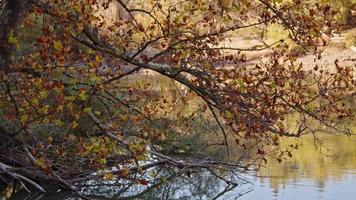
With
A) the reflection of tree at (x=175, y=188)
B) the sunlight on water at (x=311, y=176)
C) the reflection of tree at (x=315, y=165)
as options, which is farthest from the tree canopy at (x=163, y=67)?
the reflection of tree at (x=315, y=165)

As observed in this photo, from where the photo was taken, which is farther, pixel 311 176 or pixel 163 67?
pixel 311 176

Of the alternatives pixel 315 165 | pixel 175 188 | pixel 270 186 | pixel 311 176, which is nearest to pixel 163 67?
pixel 175 188

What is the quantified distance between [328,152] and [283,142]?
684 millimetres

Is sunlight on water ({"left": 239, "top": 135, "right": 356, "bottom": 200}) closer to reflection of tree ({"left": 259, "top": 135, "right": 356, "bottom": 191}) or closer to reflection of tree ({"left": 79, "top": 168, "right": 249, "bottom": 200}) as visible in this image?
reflection of tree ({"left": 259, "top": 135, "right": 356, "bottom": 191})

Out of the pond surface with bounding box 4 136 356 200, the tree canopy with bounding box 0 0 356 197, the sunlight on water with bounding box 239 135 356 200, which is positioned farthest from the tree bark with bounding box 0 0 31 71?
the sunlight on water with bounding box 239 135 356 200

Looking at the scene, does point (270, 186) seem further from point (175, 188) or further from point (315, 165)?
point (315, 165)

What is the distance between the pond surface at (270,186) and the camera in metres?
7.03

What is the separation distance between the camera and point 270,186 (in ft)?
24.4

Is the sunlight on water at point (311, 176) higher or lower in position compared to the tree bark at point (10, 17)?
lower

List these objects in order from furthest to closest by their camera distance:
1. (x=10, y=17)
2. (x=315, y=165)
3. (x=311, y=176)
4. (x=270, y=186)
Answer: (x=315, y=165) < (x=311, y=176) < (x=270, y=186) < (x=10, y=17)

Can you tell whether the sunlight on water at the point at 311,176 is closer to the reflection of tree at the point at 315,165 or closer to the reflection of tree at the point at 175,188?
the reflection of tree at the point at 315,165

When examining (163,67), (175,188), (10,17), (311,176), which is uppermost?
(10,17)

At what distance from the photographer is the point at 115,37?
515 centimetres

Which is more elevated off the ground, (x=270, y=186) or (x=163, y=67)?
(x=163, y=67)
